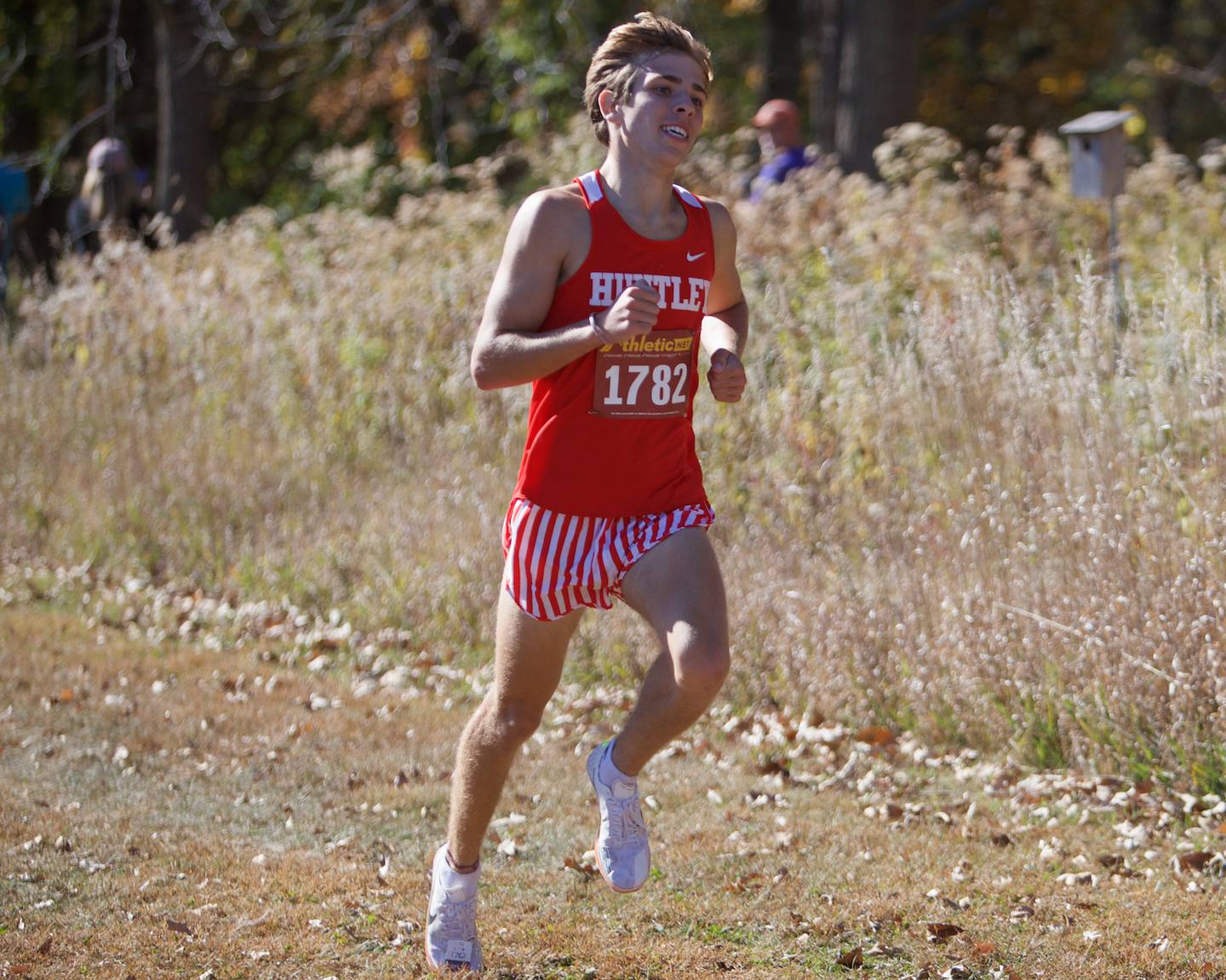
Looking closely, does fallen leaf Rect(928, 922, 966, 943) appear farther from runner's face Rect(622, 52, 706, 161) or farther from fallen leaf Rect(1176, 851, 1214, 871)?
runner's face Rect(622, 52, 706, 161)

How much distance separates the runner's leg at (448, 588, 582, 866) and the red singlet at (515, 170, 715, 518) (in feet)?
0.89

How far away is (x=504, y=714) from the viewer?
3541 mm

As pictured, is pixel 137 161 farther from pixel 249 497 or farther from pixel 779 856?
pixel 779 856

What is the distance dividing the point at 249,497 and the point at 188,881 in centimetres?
393

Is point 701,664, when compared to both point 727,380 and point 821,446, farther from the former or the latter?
point 821,446

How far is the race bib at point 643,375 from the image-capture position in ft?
11.1

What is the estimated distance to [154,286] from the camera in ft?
32.7

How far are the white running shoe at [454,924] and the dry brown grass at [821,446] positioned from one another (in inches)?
88.7

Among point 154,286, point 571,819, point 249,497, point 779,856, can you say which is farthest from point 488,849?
point 154,286

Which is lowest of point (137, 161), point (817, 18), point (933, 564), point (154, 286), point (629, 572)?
point (933, 564)

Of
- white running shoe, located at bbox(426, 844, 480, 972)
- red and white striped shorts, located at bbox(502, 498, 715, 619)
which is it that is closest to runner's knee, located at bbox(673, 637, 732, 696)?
red and white striped shorts, located at bbox(502, 498, 715, 619)

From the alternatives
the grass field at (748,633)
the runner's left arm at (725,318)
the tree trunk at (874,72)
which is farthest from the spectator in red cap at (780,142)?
the runner's left arm at (725,318)

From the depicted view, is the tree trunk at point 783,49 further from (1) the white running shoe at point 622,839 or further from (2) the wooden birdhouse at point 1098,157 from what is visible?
(1) the white running shoe at point 622,839

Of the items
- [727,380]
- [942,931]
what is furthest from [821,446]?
[727,380]
